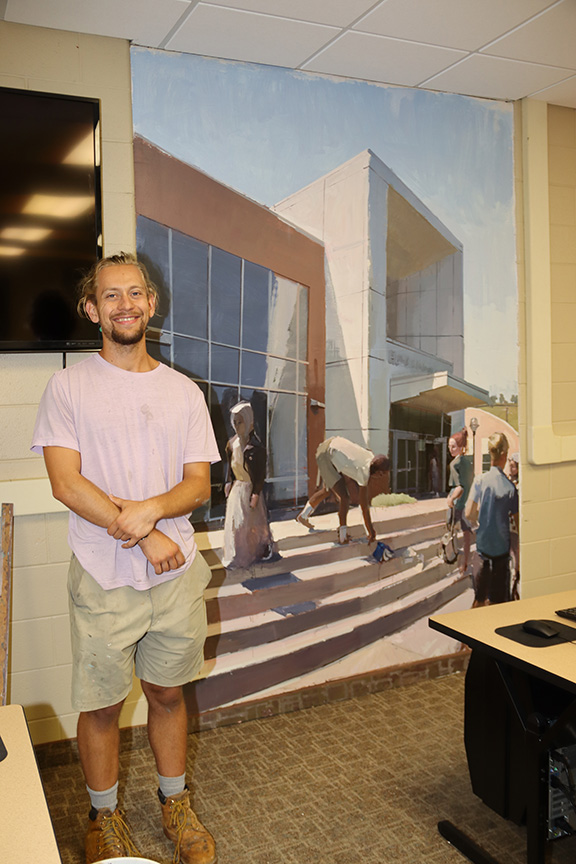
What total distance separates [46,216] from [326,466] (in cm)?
158

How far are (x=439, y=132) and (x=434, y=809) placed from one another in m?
2.97

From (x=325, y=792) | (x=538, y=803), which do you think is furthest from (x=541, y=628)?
(x=325, y=792)

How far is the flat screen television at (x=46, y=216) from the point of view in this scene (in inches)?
103

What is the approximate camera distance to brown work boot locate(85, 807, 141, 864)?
210cm

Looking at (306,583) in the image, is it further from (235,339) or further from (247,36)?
(247,36)

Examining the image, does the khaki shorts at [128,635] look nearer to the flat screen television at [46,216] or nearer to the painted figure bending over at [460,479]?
the flat screen television at [46,216]

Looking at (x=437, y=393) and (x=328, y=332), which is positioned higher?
(x=328, y=332)

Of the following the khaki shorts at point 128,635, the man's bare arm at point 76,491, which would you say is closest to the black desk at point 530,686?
the khaki shorts at point 128,635

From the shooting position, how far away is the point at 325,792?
259cm

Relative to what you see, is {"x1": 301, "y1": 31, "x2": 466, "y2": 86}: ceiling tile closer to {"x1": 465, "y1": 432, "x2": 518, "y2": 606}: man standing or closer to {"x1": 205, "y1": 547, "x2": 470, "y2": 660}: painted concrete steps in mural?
{"x1": 465, "y1": 432, "x2": 518, "y2": 606}: man standing

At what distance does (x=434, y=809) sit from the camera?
97.5 inches

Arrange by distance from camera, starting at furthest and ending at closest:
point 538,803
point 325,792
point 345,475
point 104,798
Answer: point 345,475 < point 325,792 < point 104,798 < point 538,803

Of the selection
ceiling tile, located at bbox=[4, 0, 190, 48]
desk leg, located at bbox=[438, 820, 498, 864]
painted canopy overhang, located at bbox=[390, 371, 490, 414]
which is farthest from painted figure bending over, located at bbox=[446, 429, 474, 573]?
ceiling tile, located at bbox=[4, 0, 190, 48]

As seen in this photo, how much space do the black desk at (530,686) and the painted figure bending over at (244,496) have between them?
44.6 inches
